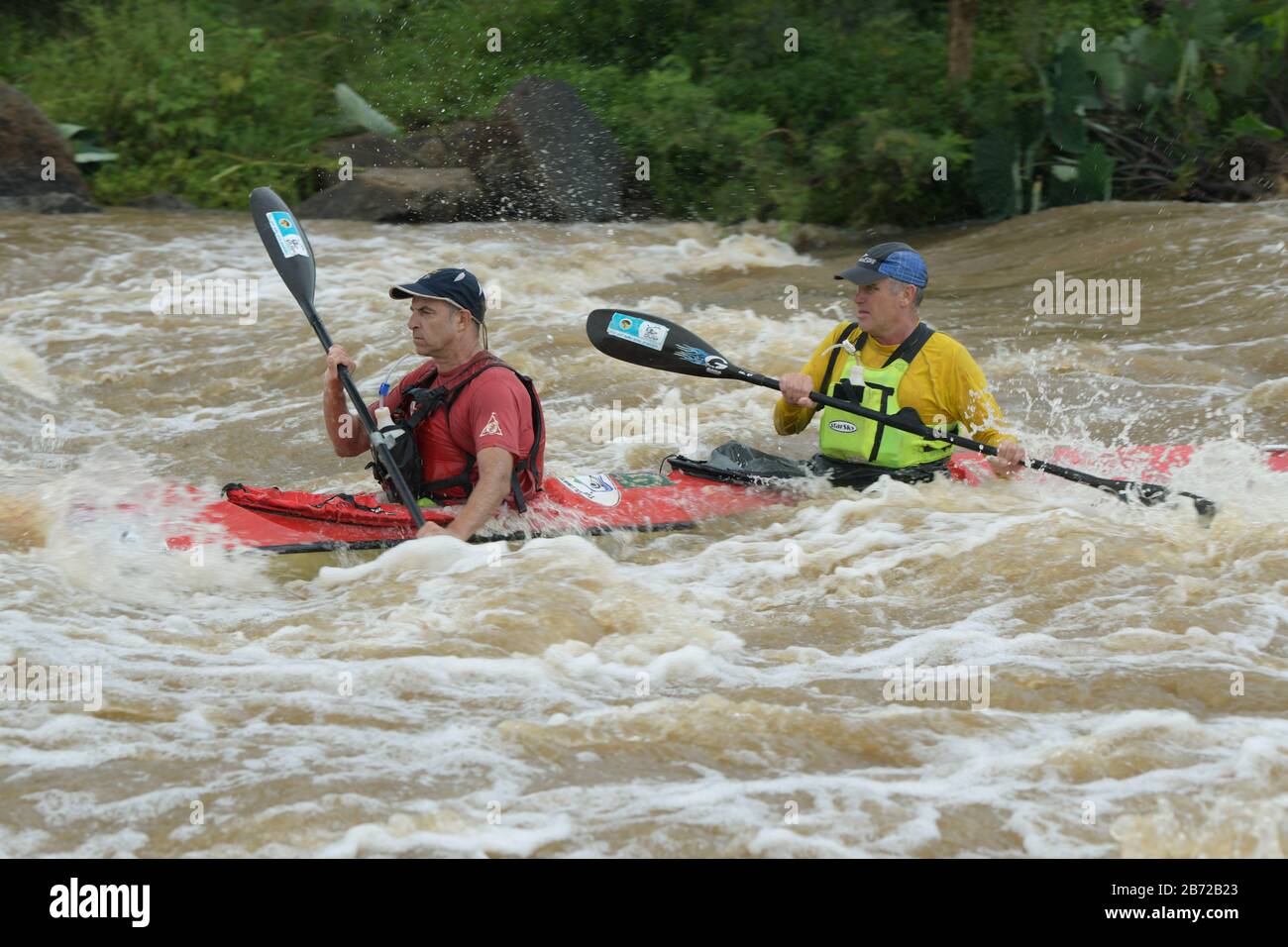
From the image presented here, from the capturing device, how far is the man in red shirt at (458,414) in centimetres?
454

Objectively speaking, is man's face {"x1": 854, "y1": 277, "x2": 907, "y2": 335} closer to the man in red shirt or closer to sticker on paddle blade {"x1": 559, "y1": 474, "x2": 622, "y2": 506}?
sticker on paddle blade {"x1": 559, "y1": 474, "x2": 622, "y2": 506}

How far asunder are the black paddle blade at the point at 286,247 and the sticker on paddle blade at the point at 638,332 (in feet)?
3.91

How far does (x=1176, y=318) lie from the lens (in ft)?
28.5

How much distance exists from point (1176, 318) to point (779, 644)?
17.8 feet

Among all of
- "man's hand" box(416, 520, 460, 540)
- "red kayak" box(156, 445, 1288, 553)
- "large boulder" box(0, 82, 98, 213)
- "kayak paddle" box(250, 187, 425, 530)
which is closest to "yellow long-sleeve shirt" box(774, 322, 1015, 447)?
"red kayak" box(156, 445, 1288, 553)

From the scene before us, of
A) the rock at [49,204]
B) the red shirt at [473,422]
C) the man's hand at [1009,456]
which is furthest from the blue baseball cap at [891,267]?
the rock at [49,204]

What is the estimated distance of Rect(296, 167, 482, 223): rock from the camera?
1220 centimetres
